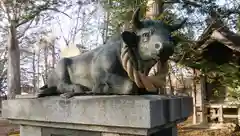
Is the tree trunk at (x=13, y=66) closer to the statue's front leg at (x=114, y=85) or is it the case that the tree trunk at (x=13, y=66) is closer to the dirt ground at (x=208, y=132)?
the dirt ground at (x=208, y=132)

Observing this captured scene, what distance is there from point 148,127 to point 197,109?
9.87 metres

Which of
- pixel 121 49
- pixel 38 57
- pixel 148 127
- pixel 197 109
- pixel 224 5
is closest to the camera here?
pixel 148 127

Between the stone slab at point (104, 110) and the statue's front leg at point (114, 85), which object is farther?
the statue's front leg at point (114, 85)

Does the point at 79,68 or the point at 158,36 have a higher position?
Answer: the point at 158,36

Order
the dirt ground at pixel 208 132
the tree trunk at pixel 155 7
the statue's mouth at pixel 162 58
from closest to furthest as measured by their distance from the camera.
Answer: the statue's mouth at pixel 162 58 < the tree trunk at pixel 155 7 < the dirt ground at pixel 208 132

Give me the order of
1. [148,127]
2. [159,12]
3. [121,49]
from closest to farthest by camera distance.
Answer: [148,127] → [121,49] → [159,12]

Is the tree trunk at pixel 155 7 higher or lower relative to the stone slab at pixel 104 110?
higher

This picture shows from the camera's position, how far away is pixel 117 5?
7.08 metres

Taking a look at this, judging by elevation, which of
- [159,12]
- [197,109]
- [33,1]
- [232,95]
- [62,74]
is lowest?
[197,109]

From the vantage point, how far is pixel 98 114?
6.10 feet

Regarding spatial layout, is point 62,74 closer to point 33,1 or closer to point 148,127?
point 148,127

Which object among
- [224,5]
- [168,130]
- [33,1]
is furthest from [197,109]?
[168,130]

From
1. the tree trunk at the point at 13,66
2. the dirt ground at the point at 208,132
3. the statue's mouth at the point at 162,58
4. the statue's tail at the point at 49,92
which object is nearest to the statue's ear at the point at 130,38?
the statue's mouth at the point at 162,58

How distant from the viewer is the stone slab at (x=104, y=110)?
1.69 metres
